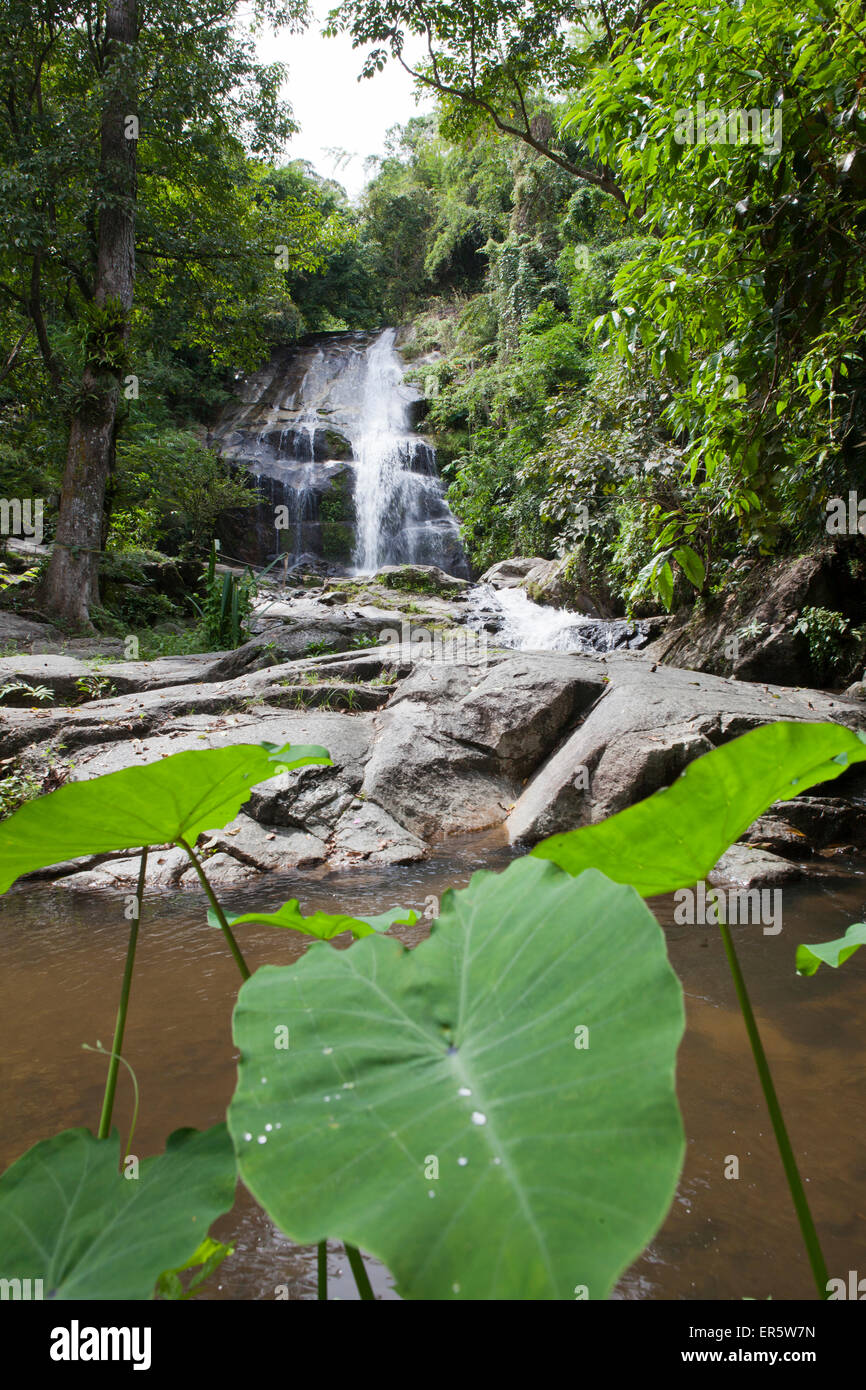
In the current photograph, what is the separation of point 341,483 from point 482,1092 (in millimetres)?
17113

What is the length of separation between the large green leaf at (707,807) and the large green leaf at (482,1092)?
0.11 m

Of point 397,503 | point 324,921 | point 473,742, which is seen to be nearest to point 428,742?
point 473,742

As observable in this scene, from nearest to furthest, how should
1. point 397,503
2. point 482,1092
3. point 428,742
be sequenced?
1. point 482,1092
2. point 428,742
3. point 397,503

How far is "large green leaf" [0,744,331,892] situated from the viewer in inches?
28.2

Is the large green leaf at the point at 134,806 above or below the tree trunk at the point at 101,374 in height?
below

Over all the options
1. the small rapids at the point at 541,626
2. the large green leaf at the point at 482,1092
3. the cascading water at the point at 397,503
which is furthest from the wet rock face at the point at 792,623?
the cascading water at the point at 397,503

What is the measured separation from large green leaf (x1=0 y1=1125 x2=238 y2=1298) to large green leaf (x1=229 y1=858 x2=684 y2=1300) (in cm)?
15

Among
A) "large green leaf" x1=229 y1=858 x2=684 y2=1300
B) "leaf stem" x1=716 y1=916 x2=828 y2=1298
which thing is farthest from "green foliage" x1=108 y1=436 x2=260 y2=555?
"leaf stem" x1=716 y1=916 x2=828 y2=1298

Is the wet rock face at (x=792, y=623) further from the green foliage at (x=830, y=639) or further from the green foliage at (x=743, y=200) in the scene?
the green foliage at (x=743, y=200)

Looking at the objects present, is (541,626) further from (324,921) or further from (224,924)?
(224,924)

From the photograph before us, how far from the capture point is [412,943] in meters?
2.98

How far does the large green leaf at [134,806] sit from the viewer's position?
0.72 meters

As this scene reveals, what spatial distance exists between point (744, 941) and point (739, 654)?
403 centimetres

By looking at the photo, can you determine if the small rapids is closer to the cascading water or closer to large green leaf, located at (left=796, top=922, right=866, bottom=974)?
the cascading water
